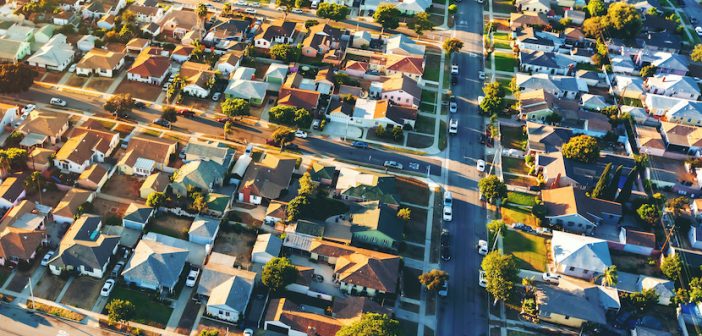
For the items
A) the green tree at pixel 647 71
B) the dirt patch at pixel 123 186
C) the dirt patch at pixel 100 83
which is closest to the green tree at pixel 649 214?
the green tree at pixel 647 71

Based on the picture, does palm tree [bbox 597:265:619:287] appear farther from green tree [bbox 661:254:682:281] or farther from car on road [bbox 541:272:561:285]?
green tree [bbox 661:254:682:281]

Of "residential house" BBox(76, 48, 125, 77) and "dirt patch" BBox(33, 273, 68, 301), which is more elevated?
"residential house" BBox(76, 48, 125, 77)

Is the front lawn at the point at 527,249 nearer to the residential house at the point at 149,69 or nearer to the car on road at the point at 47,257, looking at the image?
the car on road at the point at 47,257

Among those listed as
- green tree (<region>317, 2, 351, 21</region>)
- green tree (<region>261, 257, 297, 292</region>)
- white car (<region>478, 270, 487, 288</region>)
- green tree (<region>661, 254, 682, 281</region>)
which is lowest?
green tree (<region>261, 257, 297, 292</region>)

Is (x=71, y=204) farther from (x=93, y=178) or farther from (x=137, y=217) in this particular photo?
(x=137, y=217)

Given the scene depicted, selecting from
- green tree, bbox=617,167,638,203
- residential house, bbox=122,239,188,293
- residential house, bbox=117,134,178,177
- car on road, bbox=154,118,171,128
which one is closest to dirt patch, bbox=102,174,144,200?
residential house, bbox=117,134,178,177

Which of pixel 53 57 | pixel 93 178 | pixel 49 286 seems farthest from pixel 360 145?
pixel 53 57

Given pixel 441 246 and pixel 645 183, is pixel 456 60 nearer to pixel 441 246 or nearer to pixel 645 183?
pixel 645 183
